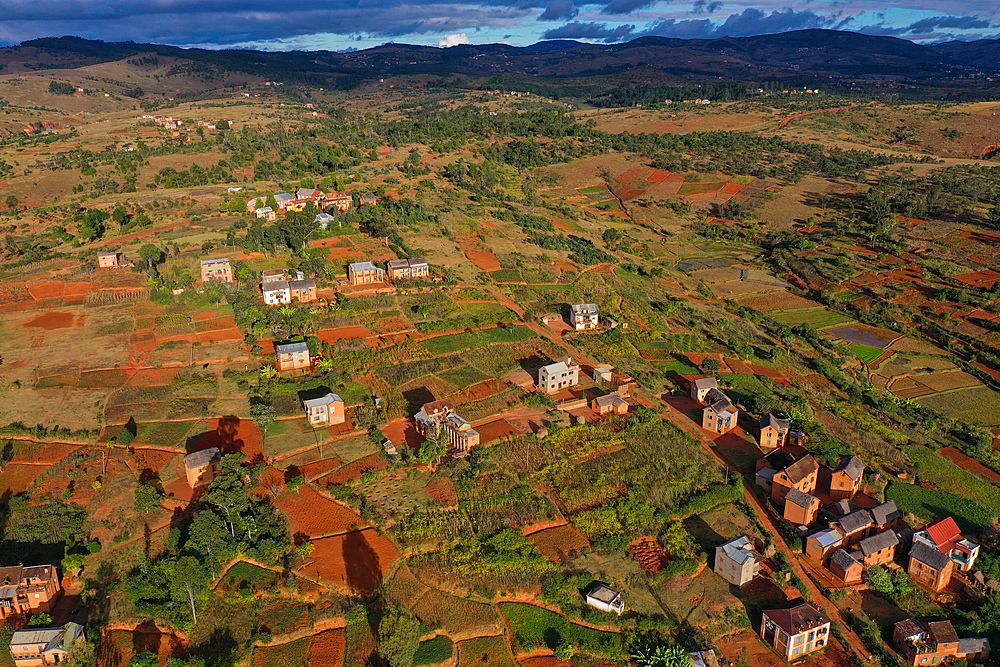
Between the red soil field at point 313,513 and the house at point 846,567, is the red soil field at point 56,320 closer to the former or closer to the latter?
the red soil field at point 313,513

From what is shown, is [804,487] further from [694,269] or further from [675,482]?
[694,269]

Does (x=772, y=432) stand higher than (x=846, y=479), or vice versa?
(x=846, y=479)

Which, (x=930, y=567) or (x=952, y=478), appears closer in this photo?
(x=930, y=567)

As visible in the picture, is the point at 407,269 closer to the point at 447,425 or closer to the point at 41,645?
the point at 447,425

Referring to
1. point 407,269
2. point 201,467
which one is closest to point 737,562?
point 201,467

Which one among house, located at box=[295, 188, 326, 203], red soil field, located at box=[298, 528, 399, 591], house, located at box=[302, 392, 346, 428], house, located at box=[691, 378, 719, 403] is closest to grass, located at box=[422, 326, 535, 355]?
house, located at box=[302, 392, 346, 428]

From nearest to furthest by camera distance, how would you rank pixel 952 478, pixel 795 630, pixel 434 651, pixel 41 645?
pixel 41 645
pixel 434 651
pixel 795 630
pixel 952 478
